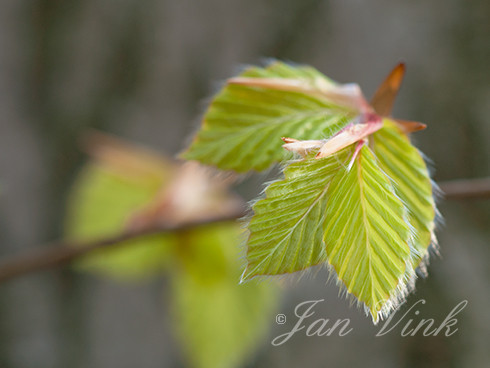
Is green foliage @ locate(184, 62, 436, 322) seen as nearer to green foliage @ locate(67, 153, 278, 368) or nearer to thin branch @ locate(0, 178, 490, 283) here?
thin branch @ locate(0, 178, 490, 283)

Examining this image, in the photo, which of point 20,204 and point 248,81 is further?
point 20,204

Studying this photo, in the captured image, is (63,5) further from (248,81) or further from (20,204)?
(248,81)

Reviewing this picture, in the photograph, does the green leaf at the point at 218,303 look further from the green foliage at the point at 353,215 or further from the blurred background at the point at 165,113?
the green foliage at the point at 353,215

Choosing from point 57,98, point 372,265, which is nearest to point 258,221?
point 372,265

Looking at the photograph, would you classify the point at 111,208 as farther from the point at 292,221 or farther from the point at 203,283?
the point at 292,221

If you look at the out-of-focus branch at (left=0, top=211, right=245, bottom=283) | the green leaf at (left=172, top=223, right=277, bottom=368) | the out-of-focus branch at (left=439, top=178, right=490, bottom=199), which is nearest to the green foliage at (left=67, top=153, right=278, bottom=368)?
the green leaf at (left=172, top=223, right=277, bottom=368)

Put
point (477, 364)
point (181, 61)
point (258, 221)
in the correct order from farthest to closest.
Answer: point (181, 61)
point (477, 364)
point (258, 221)
